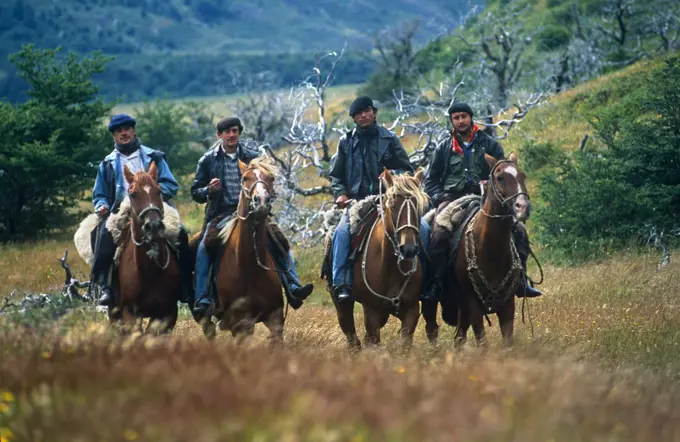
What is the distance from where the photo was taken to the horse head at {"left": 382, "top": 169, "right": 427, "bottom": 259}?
10.0 m

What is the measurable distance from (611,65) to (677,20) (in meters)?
3.37

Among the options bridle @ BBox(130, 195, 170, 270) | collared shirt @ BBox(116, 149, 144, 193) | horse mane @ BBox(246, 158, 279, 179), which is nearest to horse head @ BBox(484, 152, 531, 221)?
horse mane @ BBox(246, 158, 279, 179)

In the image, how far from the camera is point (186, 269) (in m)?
11.7

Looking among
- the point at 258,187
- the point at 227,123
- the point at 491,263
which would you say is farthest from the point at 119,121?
the point at 491,263

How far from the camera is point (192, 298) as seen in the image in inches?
455

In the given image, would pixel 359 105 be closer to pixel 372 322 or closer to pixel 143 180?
pixel 372 322

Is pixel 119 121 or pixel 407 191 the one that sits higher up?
pixel 119 121

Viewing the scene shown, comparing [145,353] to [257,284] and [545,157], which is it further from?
[545,157]

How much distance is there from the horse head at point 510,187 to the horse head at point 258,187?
2325mm

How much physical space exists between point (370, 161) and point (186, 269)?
2522 mm

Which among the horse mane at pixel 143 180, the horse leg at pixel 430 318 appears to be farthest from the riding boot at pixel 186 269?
the horse leg at pixel 430 318

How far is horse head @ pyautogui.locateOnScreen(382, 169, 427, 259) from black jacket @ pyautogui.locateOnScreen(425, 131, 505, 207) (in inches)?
68.5

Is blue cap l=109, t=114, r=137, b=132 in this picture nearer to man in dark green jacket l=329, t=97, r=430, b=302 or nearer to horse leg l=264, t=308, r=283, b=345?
man in dark green jacket l=329, t=97, r=430, b=302

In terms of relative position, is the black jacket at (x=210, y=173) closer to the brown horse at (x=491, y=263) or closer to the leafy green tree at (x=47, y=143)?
the brown horse at (x=491, y=263)
